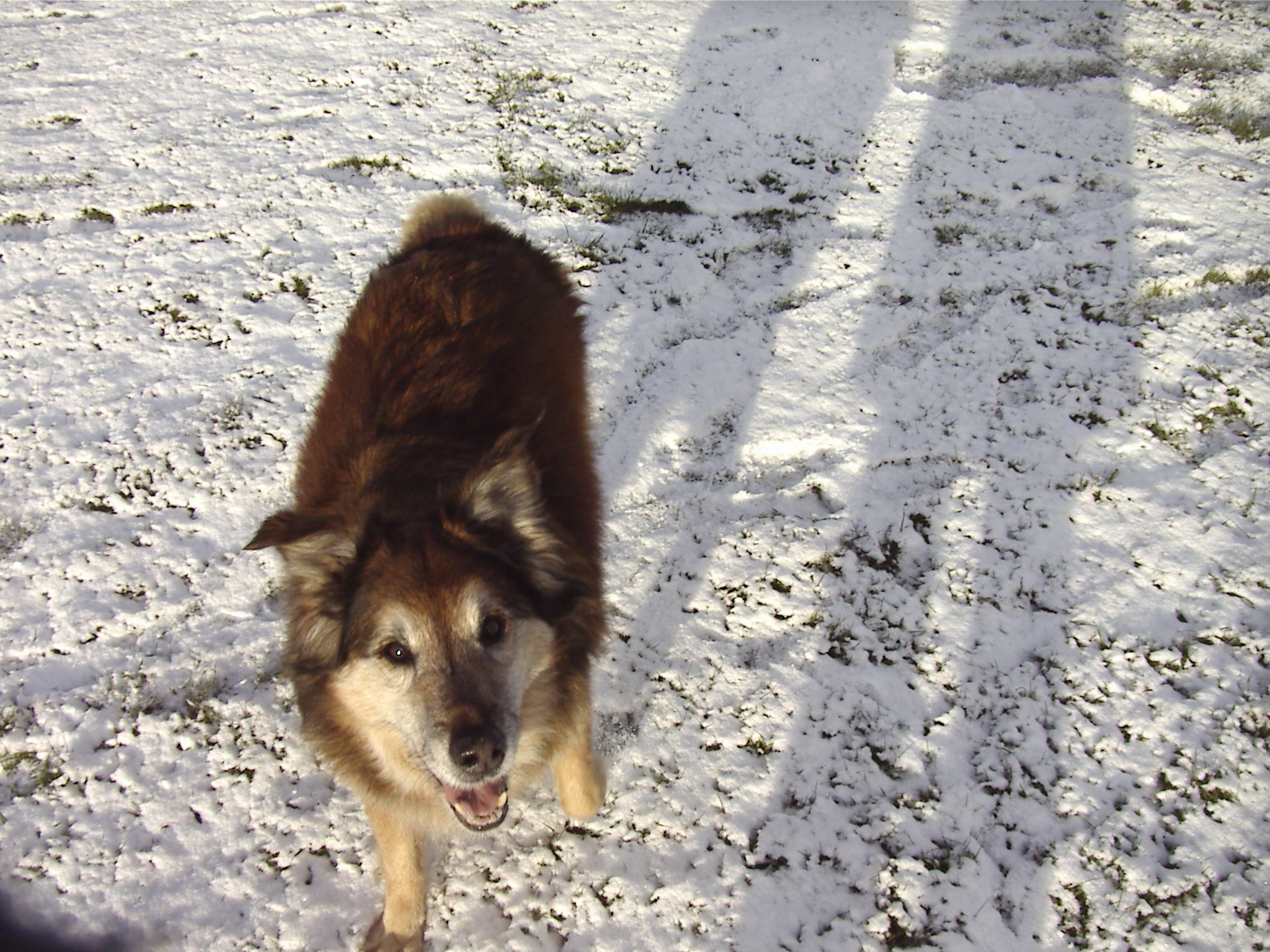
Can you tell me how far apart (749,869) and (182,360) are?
460 centimetres

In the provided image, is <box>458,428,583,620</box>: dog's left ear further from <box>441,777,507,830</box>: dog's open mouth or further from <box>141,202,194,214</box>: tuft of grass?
<box>141,202,194,214</box>: tuft of grass

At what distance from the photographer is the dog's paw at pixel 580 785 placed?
112 inches

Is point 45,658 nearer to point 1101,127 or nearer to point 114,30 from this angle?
point 114,30

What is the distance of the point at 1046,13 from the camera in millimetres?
7969

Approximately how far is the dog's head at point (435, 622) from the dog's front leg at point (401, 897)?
339 mm

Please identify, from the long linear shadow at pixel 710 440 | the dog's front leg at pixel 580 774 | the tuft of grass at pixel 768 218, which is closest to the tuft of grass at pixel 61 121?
the long linear shadow at pixel 710 440

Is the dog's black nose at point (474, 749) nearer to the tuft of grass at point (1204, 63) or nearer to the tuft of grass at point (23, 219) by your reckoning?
the tuft of grass at point (23, 219)

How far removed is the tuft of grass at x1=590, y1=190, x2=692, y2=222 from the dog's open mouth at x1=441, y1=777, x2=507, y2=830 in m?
4.65

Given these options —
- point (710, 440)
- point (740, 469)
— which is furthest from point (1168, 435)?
point (710, 440)

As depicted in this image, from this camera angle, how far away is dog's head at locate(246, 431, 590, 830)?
215cm

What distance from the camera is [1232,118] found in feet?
20.9

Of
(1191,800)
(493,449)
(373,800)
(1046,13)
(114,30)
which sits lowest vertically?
(1191,800)

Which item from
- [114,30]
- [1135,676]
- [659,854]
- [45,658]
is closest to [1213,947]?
[1135,676]

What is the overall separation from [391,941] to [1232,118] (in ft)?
29.2
